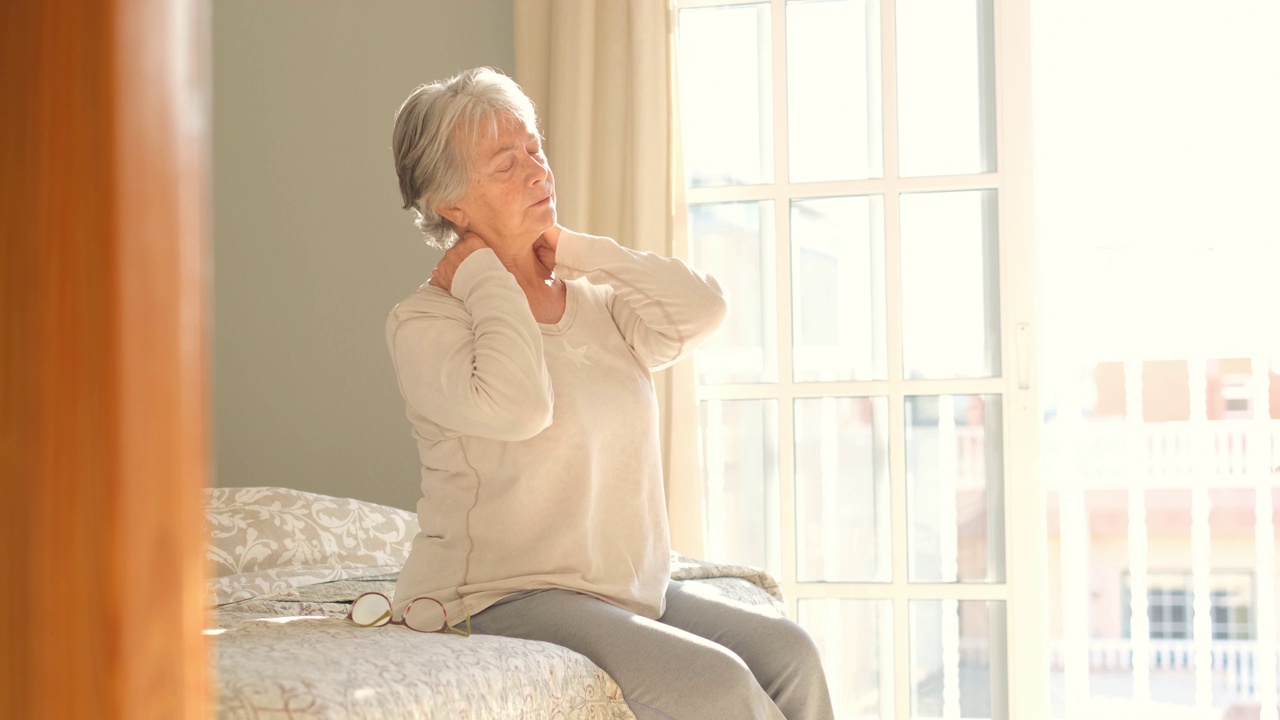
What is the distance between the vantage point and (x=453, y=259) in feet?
5.99

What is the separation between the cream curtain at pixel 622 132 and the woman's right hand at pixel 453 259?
1205 mm

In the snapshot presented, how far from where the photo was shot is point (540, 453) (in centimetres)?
166

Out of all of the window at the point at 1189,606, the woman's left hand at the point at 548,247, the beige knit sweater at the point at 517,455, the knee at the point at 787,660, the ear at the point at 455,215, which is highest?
the ear at the point at 455,215

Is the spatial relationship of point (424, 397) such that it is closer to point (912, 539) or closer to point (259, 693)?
point (259, 693)

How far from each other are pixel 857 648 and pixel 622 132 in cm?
150

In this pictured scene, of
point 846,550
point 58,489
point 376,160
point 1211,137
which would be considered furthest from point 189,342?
point 1211,137

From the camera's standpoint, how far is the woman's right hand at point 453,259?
1808 mm

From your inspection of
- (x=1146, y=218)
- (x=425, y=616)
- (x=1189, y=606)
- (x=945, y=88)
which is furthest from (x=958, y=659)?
(x=1189, y=606)

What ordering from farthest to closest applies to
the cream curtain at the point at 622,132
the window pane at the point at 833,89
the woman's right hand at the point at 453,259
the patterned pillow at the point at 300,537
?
the window pane at the point at 833,89 → the cream curtain at the point at 622,132 → the patterned pillow at the point at 300,537 → the woman's right hand at the point at 453,259

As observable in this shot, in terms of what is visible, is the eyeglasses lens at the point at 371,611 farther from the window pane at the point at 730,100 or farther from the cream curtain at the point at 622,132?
the window pane at the point at 730,100

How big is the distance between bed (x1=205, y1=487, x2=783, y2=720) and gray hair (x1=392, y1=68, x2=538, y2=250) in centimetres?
67

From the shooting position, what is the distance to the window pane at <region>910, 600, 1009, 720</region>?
9.80ft

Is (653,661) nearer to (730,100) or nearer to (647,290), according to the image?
(647,290)

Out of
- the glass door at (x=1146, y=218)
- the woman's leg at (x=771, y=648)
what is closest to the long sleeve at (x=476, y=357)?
the woman's leg at (x=771, y=648)
